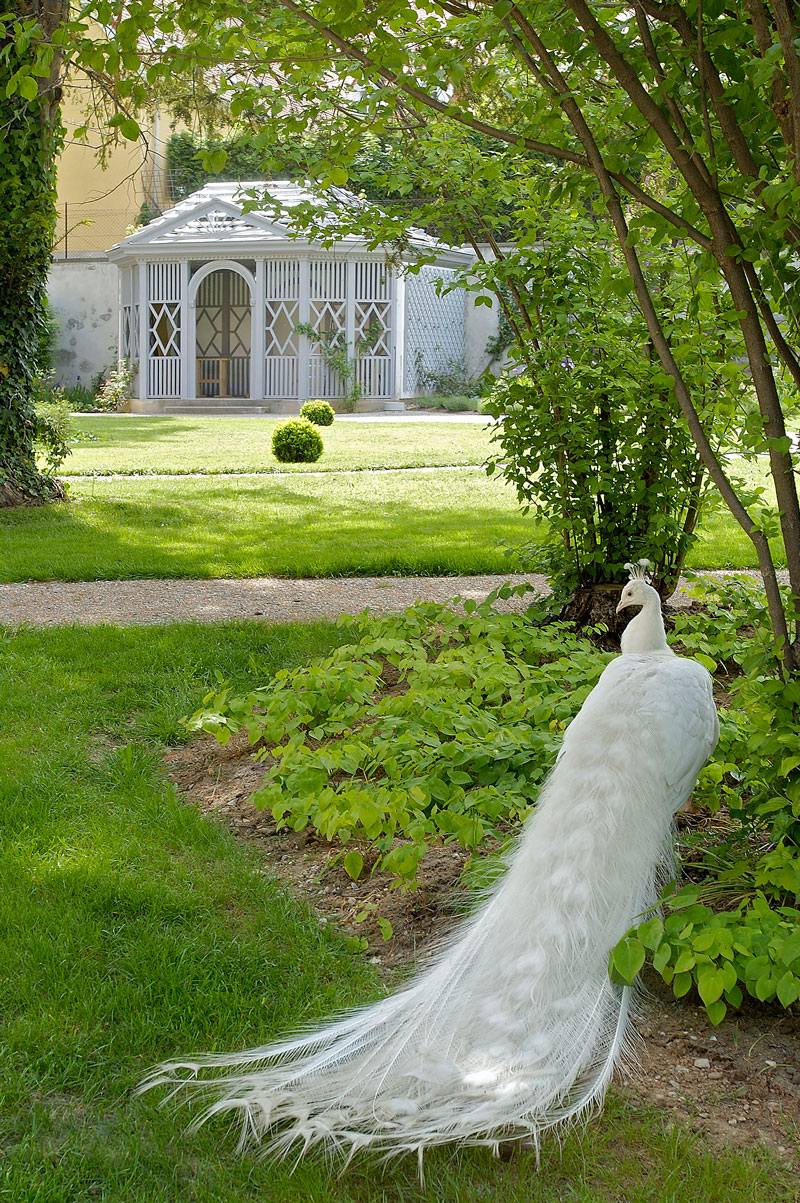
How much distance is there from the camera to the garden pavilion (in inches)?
994

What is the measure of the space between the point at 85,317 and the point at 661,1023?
28.6 m

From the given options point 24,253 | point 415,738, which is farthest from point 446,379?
point 415,738

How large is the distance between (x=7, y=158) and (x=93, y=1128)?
31.0ft

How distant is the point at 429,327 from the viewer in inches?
1088

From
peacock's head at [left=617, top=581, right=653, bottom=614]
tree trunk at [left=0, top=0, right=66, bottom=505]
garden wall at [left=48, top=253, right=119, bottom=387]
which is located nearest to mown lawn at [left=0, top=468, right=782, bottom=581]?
tree trunk at [left=0, top=0, right=66, bottom=505]

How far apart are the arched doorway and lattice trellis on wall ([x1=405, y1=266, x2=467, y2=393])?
5.25 m

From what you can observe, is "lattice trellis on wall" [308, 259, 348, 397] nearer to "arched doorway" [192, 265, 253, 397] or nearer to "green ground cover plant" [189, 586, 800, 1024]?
"arched doorway" [192, 265, 253, 397]

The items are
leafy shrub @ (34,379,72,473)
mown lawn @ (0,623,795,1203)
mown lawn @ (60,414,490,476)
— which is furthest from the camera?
mown lawn @ (60,414,490,476)

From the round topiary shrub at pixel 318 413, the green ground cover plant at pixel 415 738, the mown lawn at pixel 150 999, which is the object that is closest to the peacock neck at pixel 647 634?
the green ground cover plant at pixel 415 738

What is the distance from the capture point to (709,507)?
18.9ft

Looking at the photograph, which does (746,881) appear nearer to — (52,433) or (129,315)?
(52,433)

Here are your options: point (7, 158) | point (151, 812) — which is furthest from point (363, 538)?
point (151, 812)

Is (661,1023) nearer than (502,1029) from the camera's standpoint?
No

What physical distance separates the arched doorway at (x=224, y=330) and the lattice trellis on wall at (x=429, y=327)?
5.25 m
